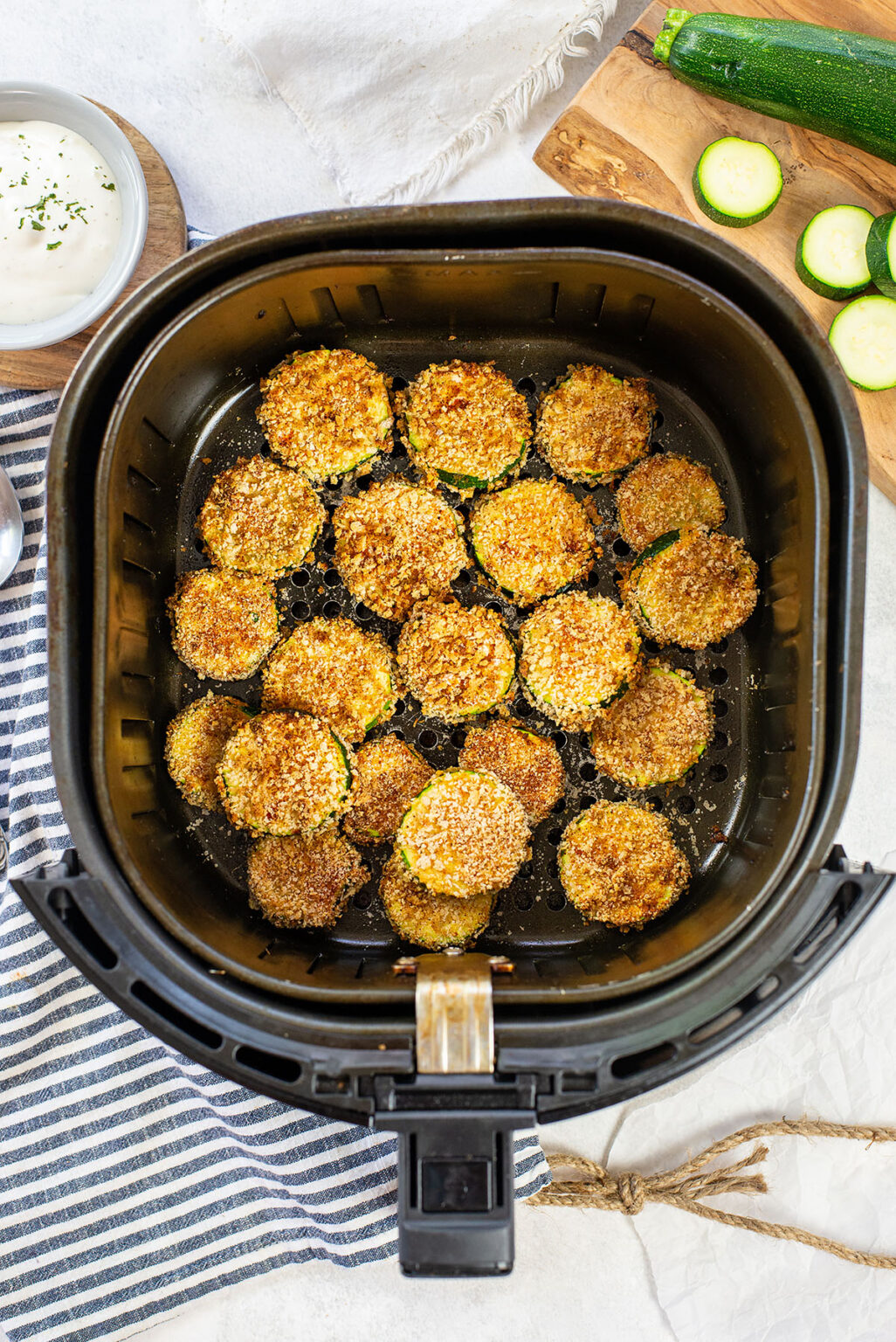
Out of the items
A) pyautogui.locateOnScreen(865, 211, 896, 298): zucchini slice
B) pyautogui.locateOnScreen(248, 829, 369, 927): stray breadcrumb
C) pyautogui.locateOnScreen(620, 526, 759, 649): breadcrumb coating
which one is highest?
pyautogui.locateOnScreen(865, 211, 896, 298): zucchini slice

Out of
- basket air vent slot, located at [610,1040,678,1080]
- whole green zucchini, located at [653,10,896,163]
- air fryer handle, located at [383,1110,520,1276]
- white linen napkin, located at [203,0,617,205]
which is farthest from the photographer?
white linen napkin, located at [203,0,617,205]

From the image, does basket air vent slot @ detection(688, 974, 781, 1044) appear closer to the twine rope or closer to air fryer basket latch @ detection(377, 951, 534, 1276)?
air fryer basket latch @ detection(377, 951, 534, 1276)

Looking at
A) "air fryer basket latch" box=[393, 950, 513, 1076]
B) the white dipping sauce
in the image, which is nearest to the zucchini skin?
the white dipping sauce

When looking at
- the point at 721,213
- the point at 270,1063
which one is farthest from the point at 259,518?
the point at 721,213

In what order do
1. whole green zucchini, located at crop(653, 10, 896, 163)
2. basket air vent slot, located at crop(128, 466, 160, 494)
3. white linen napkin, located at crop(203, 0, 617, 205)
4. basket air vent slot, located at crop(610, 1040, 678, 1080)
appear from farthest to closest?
white linen napkin, located at crop(203, 0, 617, 205)
whole green zucchini, located at crop(653, 10, 896, 163)
basket air vent slot, located at crop(128, 466, 160, 494)
basket air vent slot, located at crop(610, 1040, 678, 1080)

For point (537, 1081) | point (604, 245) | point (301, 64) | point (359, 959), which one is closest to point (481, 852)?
point (359, 959)

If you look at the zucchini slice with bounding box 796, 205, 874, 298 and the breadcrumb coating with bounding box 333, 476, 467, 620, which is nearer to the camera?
the breadcrumb coating with bounding box 333, 476, 467, 620

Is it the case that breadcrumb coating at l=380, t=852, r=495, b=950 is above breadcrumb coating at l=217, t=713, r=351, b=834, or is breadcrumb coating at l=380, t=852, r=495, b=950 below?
below
